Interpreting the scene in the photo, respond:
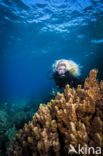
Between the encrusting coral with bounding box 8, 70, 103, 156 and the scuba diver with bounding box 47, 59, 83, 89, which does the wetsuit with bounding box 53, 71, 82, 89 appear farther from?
the encrusting coral with bounding box 8, 70, 103, 156

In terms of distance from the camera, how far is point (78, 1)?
1139cm

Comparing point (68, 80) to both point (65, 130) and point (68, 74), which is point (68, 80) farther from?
point (65, 130)

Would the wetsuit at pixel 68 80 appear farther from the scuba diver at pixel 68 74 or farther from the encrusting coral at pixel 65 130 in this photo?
the encrusting coral at pixel 65 130

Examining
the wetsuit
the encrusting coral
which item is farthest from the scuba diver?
the encrusting coral

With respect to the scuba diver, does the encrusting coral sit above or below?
below

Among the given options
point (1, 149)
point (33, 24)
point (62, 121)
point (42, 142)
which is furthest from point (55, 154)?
point (33, 24)

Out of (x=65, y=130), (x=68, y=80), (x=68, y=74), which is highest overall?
(x=68, y=74)

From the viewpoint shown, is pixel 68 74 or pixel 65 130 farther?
pixel 68 74

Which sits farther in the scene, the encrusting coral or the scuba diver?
the scuba diver

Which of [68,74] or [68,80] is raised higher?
[68,74]

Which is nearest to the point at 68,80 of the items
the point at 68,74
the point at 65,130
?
the point at 68,74

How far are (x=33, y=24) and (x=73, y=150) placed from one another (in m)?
18.8

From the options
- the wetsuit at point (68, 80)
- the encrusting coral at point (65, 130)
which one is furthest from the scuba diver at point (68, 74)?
the encrusting coral at point (65, 130)

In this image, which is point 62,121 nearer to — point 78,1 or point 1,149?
point 1,149
